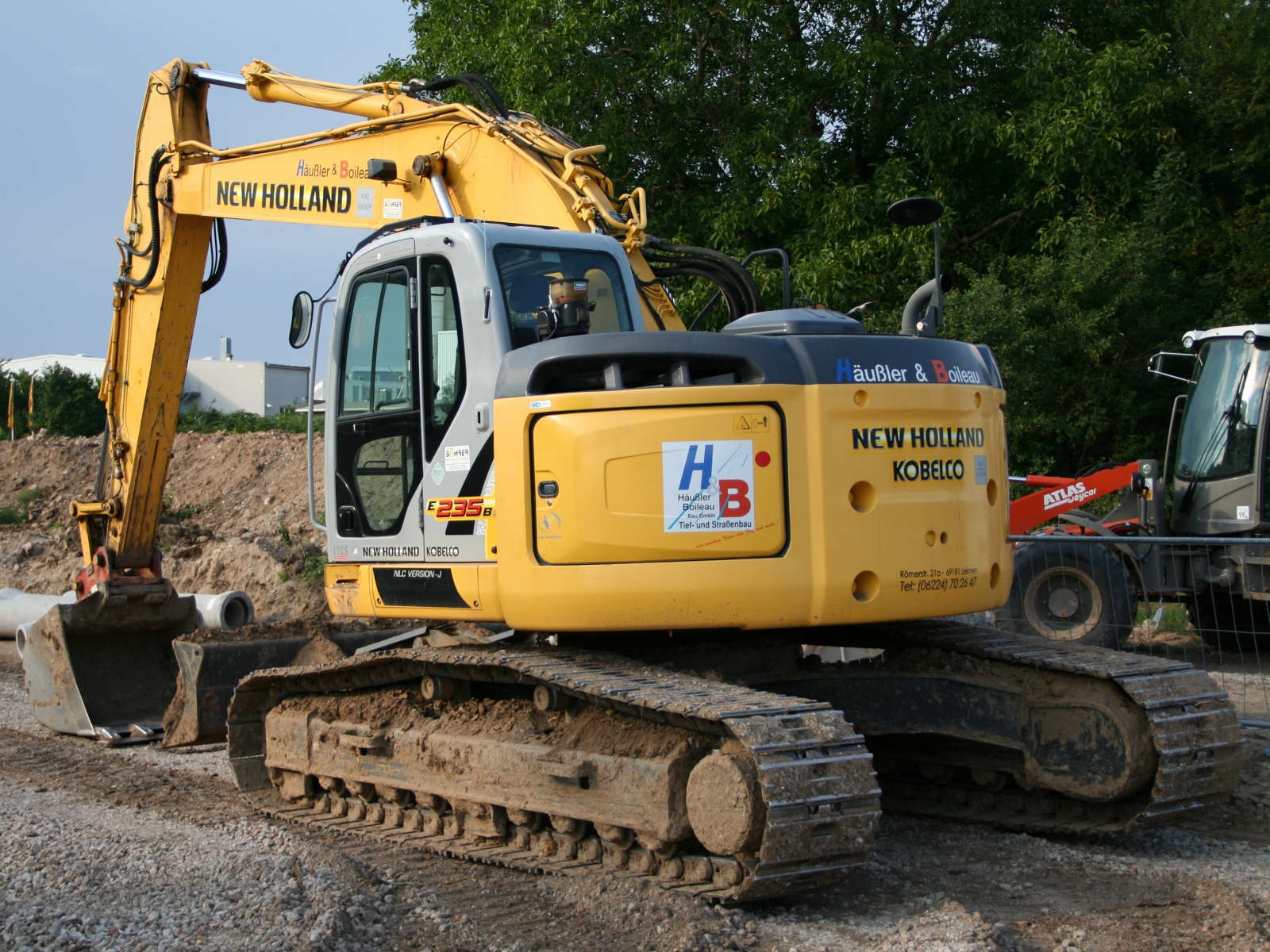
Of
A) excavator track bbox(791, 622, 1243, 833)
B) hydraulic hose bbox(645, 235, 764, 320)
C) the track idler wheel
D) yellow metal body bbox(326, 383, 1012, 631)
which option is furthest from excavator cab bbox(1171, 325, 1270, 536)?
the track idler wheel

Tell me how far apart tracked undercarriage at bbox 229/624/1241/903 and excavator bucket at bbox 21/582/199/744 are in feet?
8.46

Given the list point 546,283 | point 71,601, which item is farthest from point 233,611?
point 546,283

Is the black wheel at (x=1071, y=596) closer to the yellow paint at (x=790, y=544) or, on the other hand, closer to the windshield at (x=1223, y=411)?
the windshield at (x=1223, y=411)

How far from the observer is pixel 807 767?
4.42 m

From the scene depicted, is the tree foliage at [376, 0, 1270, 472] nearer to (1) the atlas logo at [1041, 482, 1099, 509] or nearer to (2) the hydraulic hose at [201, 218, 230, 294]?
(1) the atlas logo at [1041, 482, 1099, 509]

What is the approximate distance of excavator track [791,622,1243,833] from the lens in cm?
531

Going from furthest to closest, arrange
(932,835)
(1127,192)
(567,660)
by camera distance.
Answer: (1127,192), (932,835), (567,660)

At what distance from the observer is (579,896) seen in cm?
492

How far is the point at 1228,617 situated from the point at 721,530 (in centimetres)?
853

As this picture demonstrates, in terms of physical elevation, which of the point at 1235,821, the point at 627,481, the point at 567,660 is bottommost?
the point at 1235,821

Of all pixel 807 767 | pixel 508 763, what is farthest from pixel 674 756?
pixel 508 763

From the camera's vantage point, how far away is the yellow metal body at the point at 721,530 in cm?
495

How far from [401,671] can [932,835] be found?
2594 mm

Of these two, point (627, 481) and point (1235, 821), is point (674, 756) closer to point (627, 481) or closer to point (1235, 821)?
point (627, 481)
